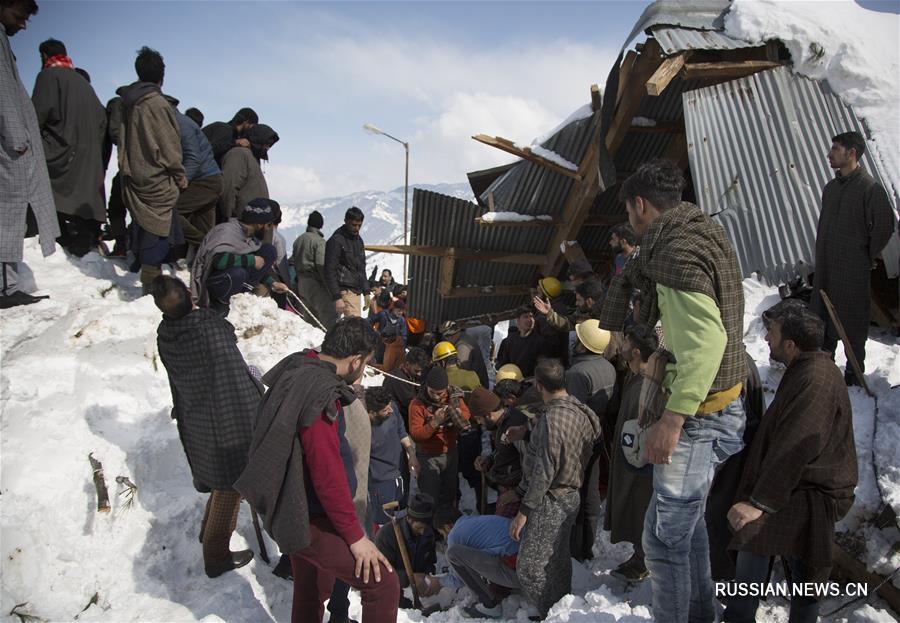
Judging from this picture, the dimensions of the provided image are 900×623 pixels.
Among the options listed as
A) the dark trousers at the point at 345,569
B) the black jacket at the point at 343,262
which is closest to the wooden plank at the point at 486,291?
the black jacket at the point at 343,262

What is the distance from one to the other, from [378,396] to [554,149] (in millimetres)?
3752

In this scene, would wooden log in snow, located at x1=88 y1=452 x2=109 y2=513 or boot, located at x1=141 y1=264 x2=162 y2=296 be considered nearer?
wooden log in snow, located at x1=88 y1=452 x2=109 y2=513

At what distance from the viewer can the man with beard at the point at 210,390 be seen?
3.52 meters

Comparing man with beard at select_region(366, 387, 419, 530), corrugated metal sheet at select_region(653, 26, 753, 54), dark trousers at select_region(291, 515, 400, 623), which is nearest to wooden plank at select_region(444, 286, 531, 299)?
man with beard at select_region(366, 387, 419, 530)

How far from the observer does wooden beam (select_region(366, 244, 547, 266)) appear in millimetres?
7805

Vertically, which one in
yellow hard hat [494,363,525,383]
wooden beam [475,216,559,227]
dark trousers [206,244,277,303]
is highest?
wooden beam [475,216,559,227]

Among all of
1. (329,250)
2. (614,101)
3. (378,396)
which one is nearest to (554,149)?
(614,101)

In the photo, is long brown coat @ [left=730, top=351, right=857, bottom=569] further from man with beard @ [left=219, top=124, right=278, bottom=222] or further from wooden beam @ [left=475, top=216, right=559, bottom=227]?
man with beard @ [left=219, top=124, right=278, bottom=222]

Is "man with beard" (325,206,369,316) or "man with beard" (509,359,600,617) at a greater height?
"man with beard" (325,206,369,316)

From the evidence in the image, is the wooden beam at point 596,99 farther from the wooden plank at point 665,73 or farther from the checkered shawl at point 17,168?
the checkered shawl at point 17,168

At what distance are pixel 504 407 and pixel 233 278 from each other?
10.0 feet

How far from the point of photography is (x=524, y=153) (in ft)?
21.6

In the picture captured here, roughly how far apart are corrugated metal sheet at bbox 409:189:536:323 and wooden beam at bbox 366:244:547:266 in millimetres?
68

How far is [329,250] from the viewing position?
24.4 ft
